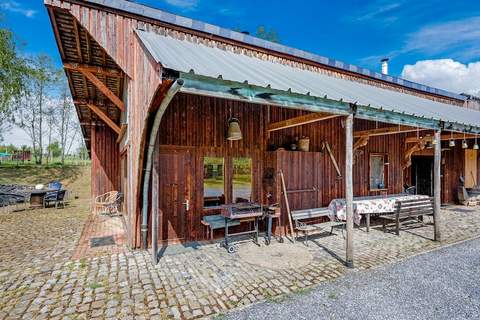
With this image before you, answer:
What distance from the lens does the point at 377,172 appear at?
890 centimetres

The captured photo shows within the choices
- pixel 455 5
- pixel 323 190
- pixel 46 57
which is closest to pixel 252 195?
pixel 323 190

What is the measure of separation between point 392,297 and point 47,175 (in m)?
25.0

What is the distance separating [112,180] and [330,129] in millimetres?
9188

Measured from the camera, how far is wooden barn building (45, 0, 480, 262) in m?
4.07

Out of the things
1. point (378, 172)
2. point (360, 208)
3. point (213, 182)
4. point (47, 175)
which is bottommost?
point (360, 208)

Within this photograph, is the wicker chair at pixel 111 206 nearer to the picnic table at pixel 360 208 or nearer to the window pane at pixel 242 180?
the window pane at pixel 242 180

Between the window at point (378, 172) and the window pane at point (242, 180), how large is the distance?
4.78 m

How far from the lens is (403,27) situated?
14.8 m

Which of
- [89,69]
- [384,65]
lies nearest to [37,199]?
[89,69]

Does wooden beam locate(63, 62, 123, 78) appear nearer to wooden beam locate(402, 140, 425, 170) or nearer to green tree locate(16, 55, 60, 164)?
wooden beam locate(402, 140, 425, 170)

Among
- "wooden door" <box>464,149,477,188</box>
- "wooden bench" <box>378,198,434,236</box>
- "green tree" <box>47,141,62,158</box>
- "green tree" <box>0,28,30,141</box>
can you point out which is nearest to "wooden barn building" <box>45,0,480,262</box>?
"wooden bench" <box>378,198,434,236</box>

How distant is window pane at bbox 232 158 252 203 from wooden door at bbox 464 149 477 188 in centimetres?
1090

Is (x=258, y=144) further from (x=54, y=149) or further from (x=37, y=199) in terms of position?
(x=54, y=149)

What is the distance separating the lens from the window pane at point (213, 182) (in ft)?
19.2
